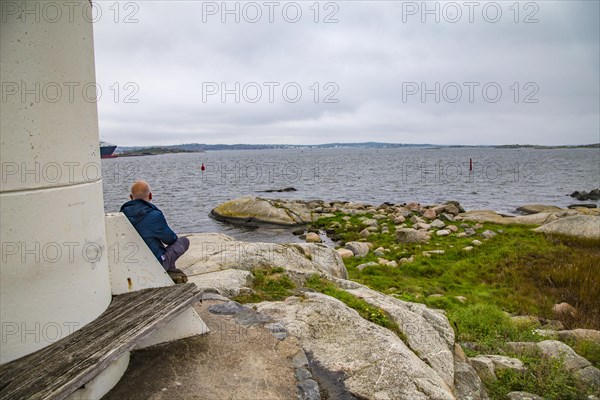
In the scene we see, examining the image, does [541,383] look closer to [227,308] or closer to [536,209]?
[227,308]

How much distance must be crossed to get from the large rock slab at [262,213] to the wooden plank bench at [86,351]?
22.5 metres

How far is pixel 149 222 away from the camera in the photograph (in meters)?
5.59

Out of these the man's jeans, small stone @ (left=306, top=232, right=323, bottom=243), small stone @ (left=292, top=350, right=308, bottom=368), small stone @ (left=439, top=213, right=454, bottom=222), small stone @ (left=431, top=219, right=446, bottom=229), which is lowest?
small stone @ (left=306, top=232, right=323, bottom=243)

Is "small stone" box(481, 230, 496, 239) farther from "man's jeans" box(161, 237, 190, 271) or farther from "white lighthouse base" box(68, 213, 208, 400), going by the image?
"white lighthouse base" box(68, 213, 208, 400)

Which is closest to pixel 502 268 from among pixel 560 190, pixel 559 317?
pixel 559 317

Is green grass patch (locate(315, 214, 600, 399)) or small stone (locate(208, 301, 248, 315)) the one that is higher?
small stone (locate(208, 301, 248, 315))

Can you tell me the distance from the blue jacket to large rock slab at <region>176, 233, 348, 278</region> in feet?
8.76

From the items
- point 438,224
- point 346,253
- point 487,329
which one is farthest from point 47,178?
point 438,224

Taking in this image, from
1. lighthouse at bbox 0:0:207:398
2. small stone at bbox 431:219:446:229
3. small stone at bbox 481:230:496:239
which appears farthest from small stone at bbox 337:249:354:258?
lighthouse at bbox 0:0:207:398

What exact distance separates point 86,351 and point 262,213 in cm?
2399

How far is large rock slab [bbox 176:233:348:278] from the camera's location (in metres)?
8.43

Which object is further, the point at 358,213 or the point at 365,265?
the point at 358,213

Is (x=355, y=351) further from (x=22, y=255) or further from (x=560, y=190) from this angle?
(x=560, y=190)

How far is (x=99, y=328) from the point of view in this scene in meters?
3.62
